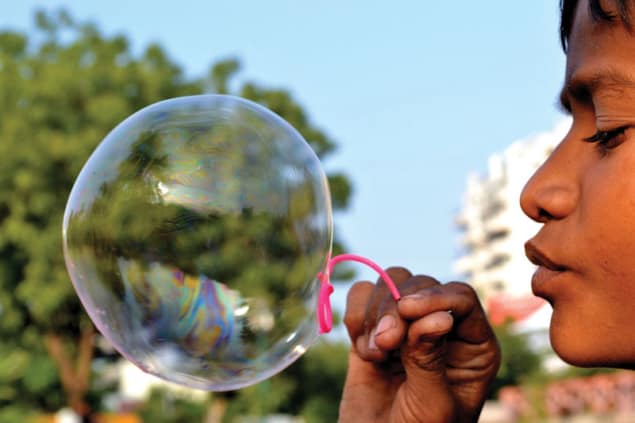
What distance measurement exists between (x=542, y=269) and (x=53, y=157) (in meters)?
20.3

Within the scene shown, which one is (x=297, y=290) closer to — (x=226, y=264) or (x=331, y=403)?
(x=226, y=264)

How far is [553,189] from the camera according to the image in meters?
1.46

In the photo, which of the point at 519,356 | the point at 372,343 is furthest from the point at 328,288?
the point at 519,356

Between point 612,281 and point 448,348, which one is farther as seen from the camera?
point 448,348

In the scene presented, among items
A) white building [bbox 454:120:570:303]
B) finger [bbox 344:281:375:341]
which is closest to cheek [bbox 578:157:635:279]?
finger [bbox 344:281:375:341]

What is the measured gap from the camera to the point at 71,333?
23.2 metres

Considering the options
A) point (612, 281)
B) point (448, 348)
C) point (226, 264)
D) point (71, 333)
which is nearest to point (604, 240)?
point (612, 281)

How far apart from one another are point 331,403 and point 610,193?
25.1 metres

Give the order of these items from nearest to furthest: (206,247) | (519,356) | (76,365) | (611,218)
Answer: (611,218), (206,247), (76,365), (519,356)

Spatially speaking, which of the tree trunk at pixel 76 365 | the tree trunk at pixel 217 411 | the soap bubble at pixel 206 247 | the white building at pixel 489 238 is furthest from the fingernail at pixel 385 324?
the white building at pixel 489 238

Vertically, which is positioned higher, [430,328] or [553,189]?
[553,189]

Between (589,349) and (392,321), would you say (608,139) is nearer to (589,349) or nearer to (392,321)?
(589,349)

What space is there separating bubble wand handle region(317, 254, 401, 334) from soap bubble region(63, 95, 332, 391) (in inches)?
1.2

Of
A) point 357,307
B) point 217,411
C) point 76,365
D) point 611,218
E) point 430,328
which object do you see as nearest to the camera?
point 611,218
